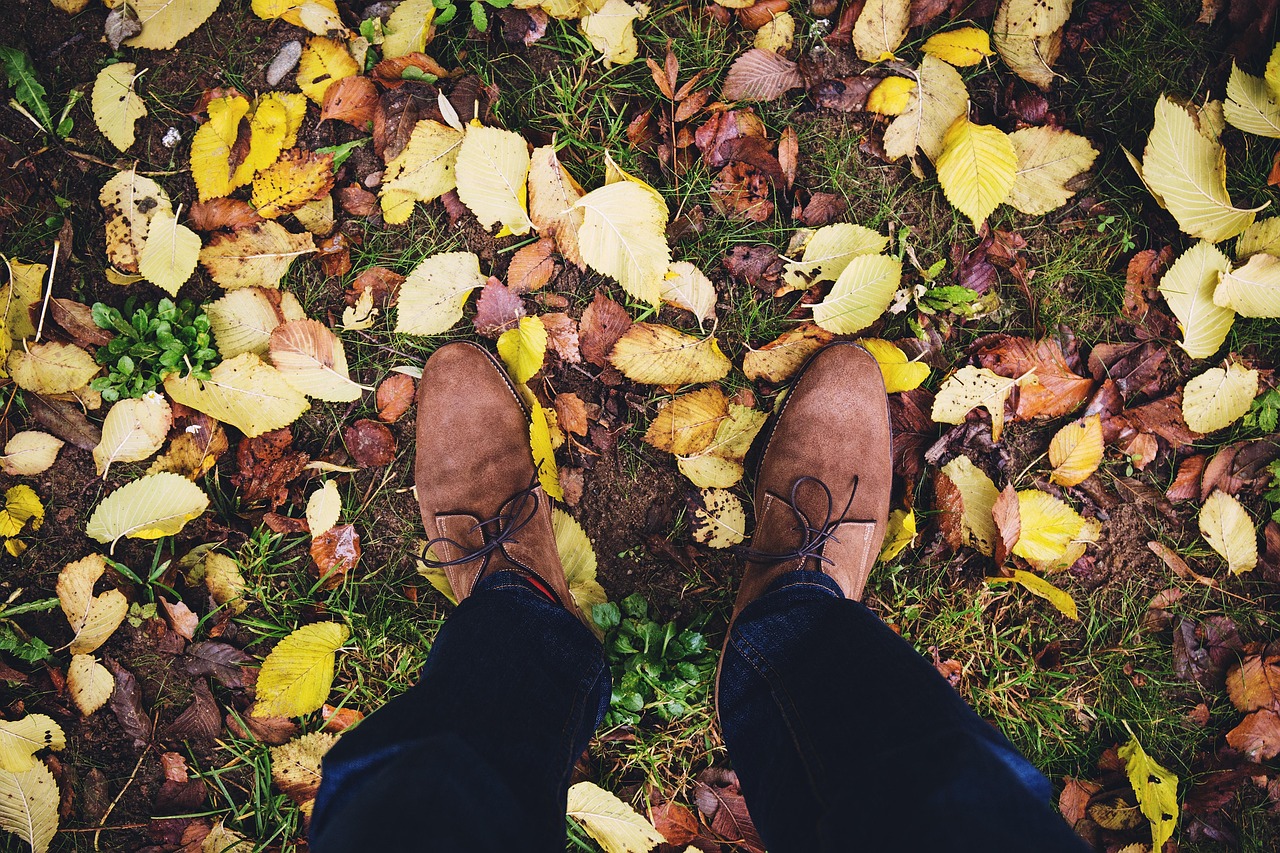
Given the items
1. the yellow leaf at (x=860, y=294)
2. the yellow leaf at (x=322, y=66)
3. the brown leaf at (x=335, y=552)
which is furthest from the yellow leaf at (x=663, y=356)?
the yellow leaf at (x=322, y=66)

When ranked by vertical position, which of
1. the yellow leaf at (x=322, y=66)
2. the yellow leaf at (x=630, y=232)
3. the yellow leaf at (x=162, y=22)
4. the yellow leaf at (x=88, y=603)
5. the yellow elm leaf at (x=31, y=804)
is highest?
the yellow leaf at (x=162, y=22)

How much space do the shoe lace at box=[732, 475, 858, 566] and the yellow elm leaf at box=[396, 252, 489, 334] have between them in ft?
2.95

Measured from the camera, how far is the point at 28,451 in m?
1.53

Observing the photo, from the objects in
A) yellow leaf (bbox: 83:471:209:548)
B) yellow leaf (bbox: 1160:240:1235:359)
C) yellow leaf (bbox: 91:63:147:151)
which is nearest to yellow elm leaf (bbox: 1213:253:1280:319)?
yellow leaf (bbox: 1160:240:1235:359)

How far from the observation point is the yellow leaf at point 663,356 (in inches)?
59.3

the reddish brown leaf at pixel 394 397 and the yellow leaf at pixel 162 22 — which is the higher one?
the yellow leaf at pixel 162 22

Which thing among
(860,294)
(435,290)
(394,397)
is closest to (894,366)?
(860,294)

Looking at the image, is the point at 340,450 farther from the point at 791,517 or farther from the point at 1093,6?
the point at 1093,6

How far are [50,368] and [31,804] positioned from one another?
1050mm

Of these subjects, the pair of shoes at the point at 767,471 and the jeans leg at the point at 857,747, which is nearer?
the jeans leg at the point at 857,747

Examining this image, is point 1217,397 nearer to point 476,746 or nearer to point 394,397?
point 476,746

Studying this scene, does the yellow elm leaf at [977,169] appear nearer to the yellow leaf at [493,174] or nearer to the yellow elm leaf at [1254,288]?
the yellow elm leaf at [1254,288]

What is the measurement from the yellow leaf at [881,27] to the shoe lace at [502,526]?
1297 millimetres

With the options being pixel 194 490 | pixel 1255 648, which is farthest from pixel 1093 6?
pixel 194 490
